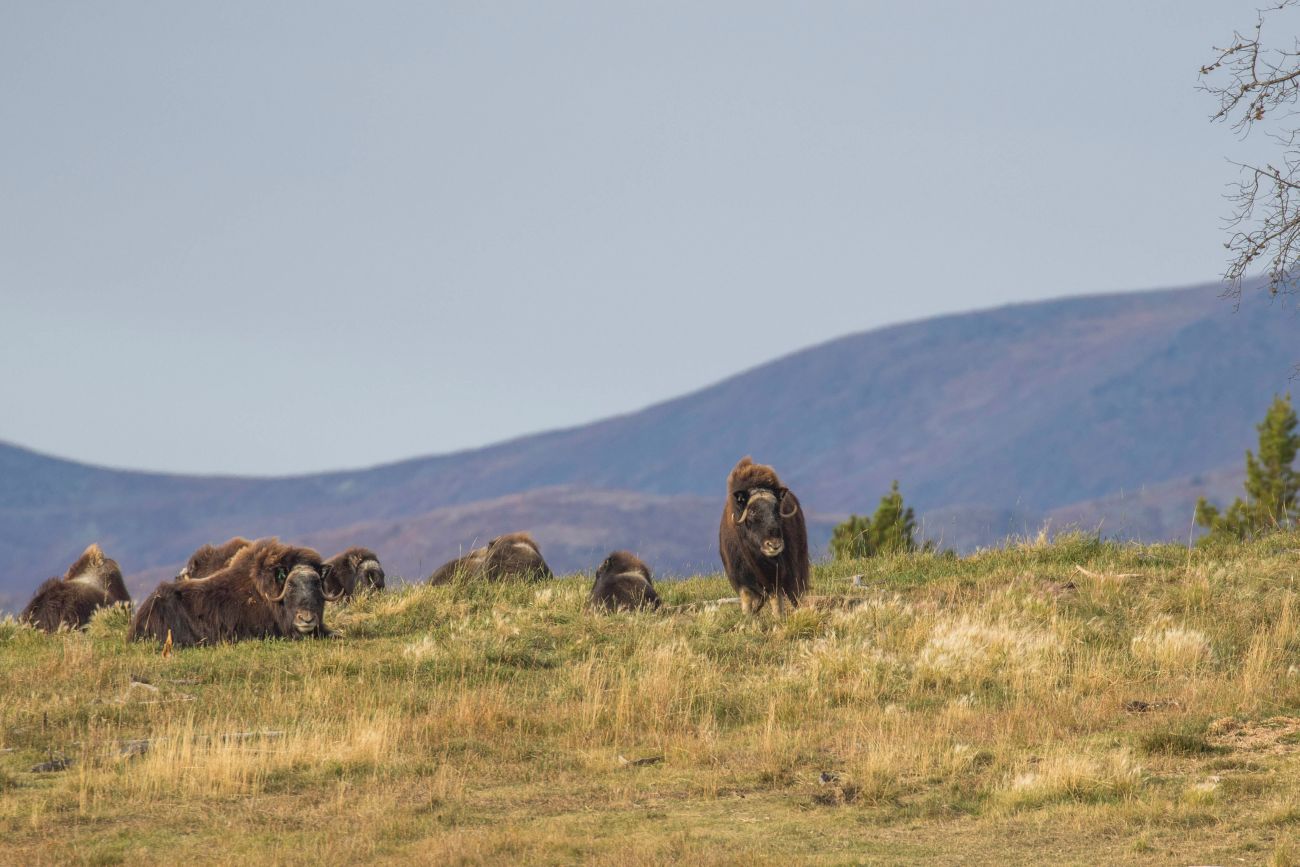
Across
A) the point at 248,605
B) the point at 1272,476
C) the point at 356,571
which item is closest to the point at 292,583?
the point at 248,605

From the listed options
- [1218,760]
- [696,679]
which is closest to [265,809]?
[696,679]

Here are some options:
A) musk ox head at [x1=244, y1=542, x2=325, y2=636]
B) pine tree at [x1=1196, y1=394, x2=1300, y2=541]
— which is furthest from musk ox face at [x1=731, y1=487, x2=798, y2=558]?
pine tree at [x1=1196, y1=394, x2=1300, y2=541]

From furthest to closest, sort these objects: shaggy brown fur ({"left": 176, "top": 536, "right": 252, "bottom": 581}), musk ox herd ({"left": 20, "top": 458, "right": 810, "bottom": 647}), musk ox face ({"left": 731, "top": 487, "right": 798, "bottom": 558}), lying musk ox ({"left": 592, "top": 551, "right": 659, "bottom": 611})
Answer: shaggy brown fur ({"left": 176, "top": 536, "right": 252, "bottom": 581})
lying musk ox ({"left": 592, "top": 551, "right": 659, "bottom": 611})
musk ox face ({"left": 731, "top": 487, "right": 798, "bottom": 558})
musk ox herd ({"left": 20, "top": 458, "right": 810, "bottom": 647})

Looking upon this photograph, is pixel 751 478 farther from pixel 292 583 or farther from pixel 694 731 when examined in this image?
pixel 694 731

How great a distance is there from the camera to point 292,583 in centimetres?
1728

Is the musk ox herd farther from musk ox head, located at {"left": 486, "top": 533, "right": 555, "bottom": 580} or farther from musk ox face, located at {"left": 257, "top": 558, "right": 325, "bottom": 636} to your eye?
musk ox head, located at {"left": 486, "top": 533, "right": 555, "bottom": 580}

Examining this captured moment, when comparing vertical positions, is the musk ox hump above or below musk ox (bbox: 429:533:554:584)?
above

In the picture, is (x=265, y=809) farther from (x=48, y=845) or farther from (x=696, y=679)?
(x=696, y=679)

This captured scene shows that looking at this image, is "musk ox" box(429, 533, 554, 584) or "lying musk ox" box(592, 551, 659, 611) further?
"musk ox" box(429, 533, 554, 584)

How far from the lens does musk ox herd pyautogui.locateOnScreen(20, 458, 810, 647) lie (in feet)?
57.1

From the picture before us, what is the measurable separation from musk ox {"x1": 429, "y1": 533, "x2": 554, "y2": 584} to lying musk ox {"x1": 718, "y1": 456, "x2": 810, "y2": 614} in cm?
425

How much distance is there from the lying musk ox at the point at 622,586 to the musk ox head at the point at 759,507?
162cm

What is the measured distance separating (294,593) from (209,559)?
399 cm

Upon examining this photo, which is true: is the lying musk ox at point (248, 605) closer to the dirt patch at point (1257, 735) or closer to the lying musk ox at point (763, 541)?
the lying musk ox at point (763, 541)
